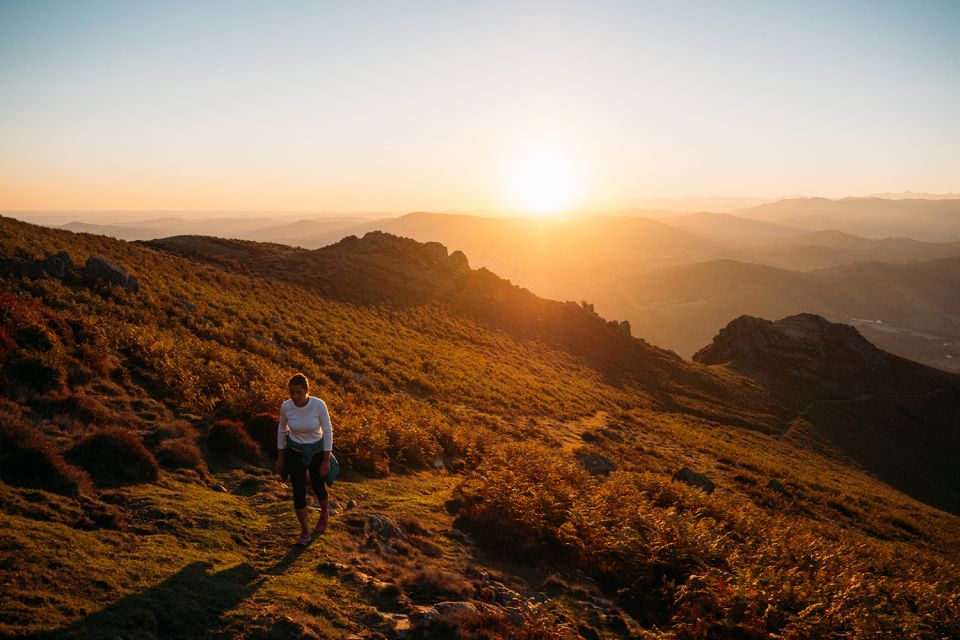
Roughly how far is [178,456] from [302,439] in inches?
172

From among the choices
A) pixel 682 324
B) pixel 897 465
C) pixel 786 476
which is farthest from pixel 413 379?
pixel 682 324

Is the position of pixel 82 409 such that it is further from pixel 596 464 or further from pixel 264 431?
pixel 596 464

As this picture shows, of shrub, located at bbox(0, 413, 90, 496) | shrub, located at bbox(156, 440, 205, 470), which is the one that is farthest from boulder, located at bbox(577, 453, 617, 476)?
shrub, located at bbox(0, 413, 90, 496)

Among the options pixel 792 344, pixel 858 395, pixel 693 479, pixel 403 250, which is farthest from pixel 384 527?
pixel 792 344

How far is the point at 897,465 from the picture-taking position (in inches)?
1876

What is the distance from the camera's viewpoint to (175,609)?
6.23 meters

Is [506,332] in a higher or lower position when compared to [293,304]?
lower

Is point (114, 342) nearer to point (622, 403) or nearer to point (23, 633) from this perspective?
point (23, 633)

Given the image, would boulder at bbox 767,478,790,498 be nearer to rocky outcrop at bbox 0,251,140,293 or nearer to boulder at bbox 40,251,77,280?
rocky outcrop at bbox 0,251,140,293

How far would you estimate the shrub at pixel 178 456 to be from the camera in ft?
35.5

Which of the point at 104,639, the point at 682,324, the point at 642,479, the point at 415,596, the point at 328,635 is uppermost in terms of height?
the point at 104,639

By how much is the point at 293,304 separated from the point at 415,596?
30728 mm

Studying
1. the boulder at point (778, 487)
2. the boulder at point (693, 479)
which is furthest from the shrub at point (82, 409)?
the boulder at point (778, 487)

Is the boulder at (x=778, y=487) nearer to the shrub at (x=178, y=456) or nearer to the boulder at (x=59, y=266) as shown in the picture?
the shrub at (x=178, y=456)
